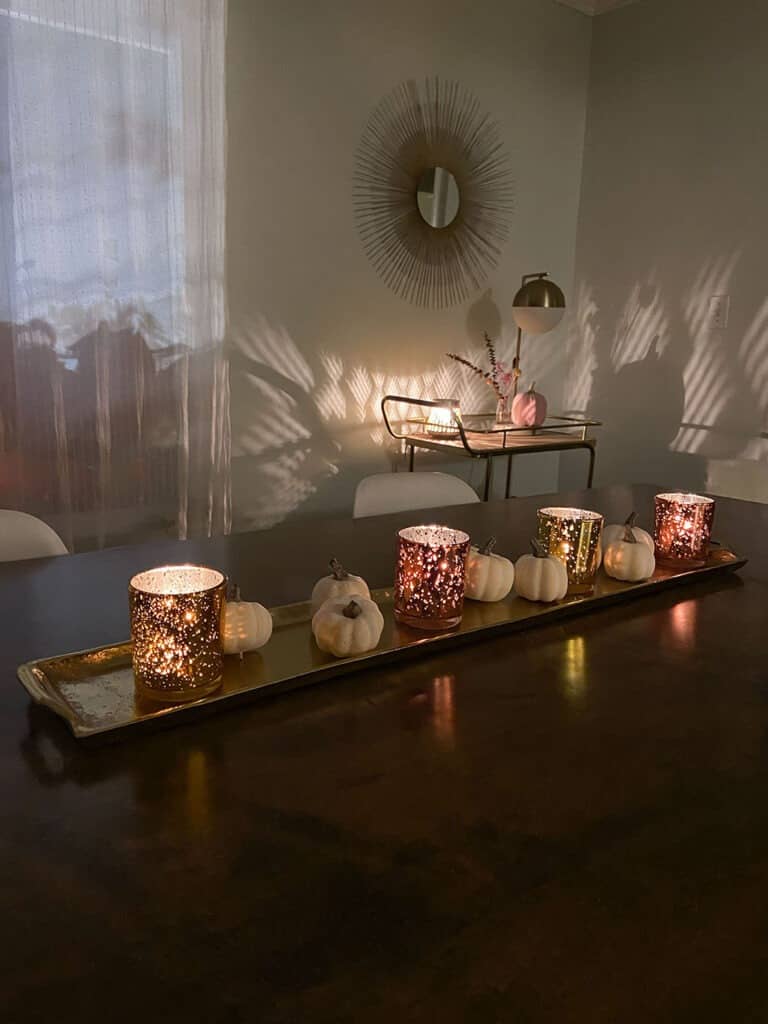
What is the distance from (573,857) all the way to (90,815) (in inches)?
12.1

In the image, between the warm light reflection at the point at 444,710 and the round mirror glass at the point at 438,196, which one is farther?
the round mirror glass at the point at 438,196

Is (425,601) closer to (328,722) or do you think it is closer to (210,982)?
(328,722)

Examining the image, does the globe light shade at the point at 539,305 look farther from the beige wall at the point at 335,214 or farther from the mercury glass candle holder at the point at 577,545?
the mercury glass candle holder at the point at 577,545

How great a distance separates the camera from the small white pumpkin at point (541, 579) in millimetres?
936

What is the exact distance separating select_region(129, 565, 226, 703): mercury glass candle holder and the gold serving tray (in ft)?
0.05

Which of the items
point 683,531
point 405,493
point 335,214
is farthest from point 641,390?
point 683,531

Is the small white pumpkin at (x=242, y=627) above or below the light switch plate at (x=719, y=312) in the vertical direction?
below

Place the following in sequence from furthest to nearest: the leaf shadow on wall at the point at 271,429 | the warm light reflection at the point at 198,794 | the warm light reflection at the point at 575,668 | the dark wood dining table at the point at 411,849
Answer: the leaf shadow on wall at the point at 271,429 < the warm light reflection at the point at 575,668 < the warm light reflection at the point at 198,794 < the dark wood dining table at the point at 411,849

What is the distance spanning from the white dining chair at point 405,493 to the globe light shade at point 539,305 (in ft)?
5.24

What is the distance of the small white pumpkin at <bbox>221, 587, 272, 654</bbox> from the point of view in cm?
76

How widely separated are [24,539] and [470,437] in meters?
2.03

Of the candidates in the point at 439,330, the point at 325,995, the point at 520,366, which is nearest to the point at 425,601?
the point at 325,995

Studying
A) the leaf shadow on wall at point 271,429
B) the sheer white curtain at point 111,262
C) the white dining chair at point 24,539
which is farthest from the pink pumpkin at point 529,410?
the white dining chair at point 24,539

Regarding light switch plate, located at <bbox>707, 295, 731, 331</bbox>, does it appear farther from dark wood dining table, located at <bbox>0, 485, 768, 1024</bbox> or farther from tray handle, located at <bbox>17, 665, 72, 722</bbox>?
tray handle, located at <bbox>17, 665, 72, 722</bbox>
